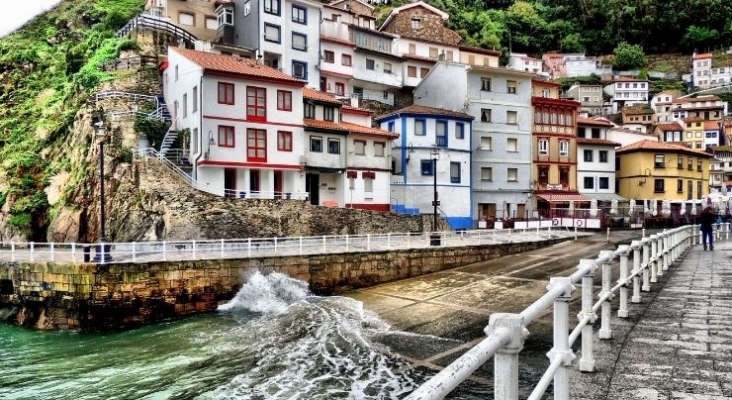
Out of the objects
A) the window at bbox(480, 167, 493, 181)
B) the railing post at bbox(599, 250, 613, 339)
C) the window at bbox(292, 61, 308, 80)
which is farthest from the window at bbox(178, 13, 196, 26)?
the railing post at bbox(599, 250, 613, 339)

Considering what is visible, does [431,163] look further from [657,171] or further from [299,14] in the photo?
[657,171]

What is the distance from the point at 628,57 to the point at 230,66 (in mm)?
99018

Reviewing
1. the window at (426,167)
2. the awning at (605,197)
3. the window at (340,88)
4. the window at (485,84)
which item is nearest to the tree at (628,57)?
the awning at (605,197)

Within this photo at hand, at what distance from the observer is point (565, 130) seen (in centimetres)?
4972

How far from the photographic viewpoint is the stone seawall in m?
17.6

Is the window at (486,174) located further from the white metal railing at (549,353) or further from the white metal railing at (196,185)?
the white metal railing at (549,353)

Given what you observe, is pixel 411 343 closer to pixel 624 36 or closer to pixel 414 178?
pixel 414 178

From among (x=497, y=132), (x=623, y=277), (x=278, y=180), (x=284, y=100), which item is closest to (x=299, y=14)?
(x=284, y=100)

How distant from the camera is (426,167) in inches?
1655

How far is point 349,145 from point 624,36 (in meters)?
101

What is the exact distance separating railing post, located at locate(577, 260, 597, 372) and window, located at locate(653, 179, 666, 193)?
174ft

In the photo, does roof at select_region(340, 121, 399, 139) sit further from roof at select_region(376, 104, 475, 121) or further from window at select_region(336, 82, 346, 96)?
window at select_region(336, 82, 346, 96)

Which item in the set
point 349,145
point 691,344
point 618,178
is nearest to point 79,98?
point 349,145

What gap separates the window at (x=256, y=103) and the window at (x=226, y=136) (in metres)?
1.51
